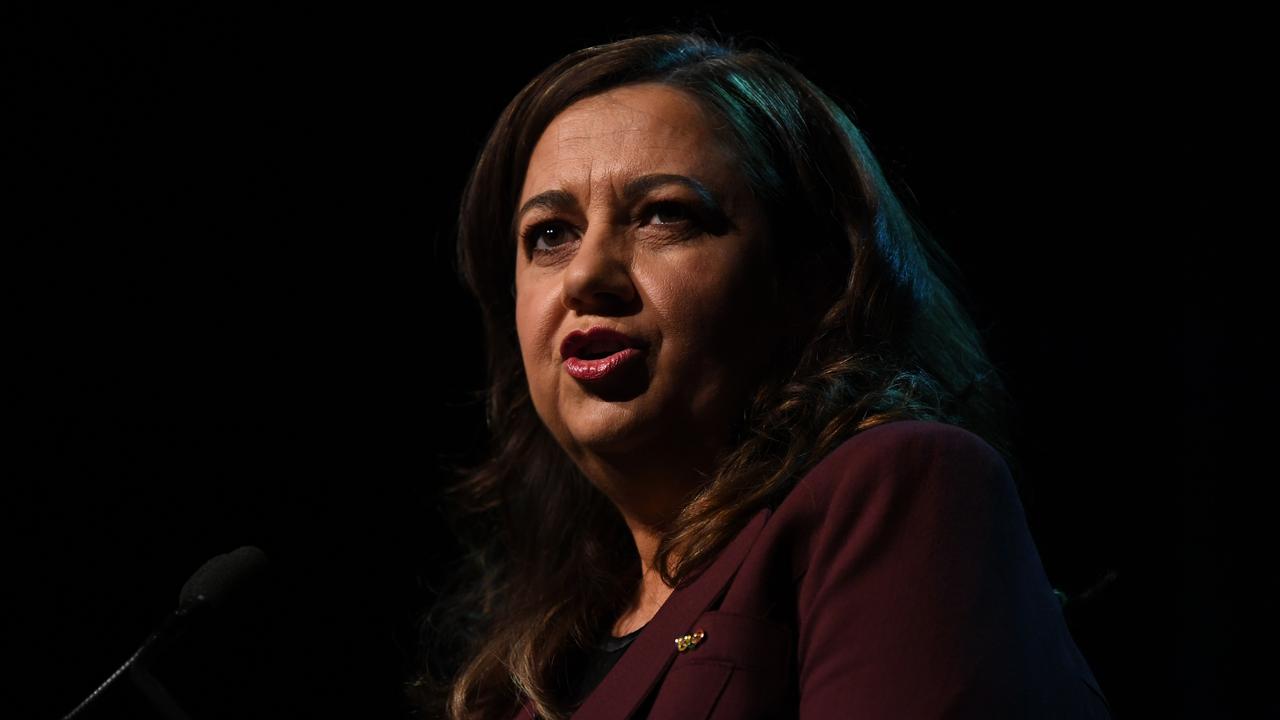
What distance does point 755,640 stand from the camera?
1.29 meters

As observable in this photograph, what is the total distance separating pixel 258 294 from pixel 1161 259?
198 centimetres

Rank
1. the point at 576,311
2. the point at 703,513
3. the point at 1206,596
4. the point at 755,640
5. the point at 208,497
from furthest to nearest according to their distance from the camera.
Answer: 1. the point at 208,497
2. the point at 1206,596
3. the point at 576,311
4. the point at 703,513
5. the point at 755,640

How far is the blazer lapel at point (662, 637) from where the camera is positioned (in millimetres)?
1380

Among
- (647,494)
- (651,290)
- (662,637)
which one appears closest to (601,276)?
(651,290)

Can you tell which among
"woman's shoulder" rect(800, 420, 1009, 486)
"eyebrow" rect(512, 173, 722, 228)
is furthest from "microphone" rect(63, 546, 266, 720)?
"woman's shoulder" rect(800, 420, 1009, 486)

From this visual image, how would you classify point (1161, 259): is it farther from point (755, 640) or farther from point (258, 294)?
point (258, 294)

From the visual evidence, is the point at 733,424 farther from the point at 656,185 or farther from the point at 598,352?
the point at 656,185

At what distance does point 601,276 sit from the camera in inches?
62.5

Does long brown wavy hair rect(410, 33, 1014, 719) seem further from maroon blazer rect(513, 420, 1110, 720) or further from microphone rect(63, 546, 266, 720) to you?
microphone rect(63, 546, 266, 720)

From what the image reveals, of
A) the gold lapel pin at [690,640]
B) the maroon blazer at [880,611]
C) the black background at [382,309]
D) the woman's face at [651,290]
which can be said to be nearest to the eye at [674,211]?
the woman's face at [651,290]

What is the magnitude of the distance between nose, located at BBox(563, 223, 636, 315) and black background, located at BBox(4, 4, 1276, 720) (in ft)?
2.59

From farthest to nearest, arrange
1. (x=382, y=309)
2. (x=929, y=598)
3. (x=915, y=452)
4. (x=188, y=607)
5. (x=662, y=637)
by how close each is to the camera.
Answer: (x=382, y=309) < (x=188, y=607) < (x=662, y=637) < (x=915, y=452) < (x=929, y=598)

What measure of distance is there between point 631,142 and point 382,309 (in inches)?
47.3

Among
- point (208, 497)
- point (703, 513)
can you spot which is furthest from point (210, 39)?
point (703, 513)
